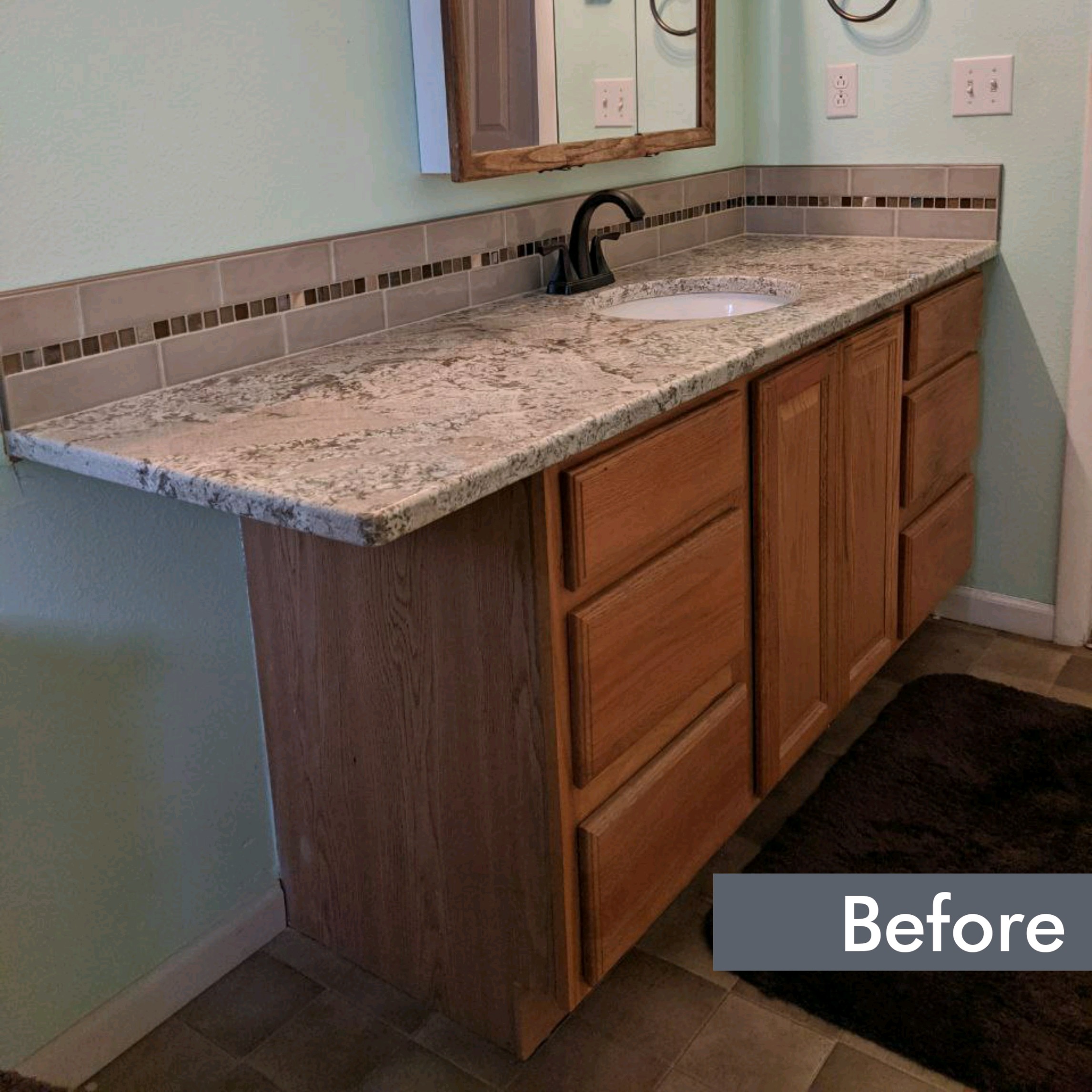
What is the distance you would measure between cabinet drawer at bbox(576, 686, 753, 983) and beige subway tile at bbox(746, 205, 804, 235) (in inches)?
51.4

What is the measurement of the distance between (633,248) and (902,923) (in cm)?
131

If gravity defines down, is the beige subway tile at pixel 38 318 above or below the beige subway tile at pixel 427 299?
above

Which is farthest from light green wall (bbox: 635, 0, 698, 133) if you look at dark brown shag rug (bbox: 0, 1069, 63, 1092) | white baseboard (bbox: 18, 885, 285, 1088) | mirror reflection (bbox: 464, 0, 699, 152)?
dark brown shag rug (bbox: 0, 1069, 63, 1092)

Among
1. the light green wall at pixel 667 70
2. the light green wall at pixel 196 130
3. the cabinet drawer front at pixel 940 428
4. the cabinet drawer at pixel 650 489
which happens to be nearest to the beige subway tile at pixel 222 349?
the light green wall at pixel 196 130

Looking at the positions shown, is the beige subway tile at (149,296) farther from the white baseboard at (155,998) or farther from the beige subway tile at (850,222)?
the beige subway tile at (850,222)

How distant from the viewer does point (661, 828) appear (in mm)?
1524

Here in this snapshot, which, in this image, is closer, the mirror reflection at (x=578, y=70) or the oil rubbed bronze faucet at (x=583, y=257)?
the mirror reflection at (x=578, y=70)

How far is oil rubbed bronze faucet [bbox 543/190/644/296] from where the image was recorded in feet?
6.62

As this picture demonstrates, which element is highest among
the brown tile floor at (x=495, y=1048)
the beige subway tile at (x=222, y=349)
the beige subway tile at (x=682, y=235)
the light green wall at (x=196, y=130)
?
the light green wall at (x=196, y=130)

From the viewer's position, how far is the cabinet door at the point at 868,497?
1.95 m

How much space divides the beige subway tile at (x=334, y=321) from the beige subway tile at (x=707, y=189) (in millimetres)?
924

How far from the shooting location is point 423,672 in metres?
1.40

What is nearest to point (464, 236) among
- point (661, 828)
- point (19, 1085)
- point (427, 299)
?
point (427, 299)

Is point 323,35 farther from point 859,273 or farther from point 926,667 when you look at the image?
point 926,667
